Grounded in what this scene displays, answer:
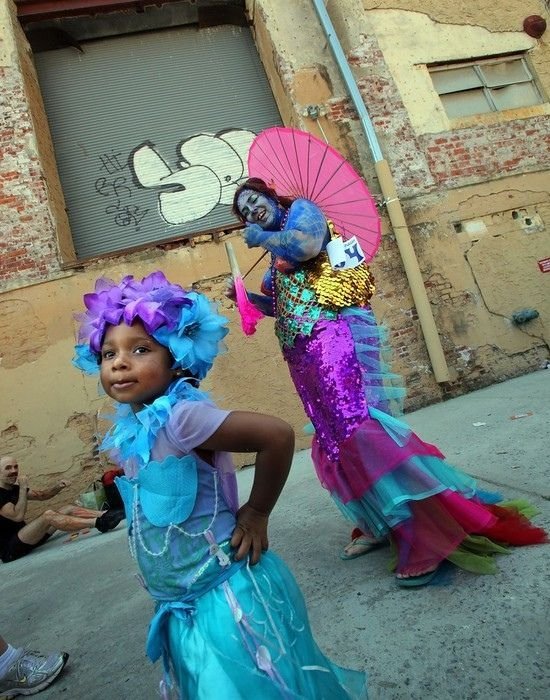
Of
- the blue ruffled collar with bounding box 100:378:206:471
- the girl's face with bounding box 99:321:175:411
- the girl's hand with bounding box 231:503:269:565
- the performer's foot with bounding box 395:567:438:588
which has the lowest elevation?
the performer's foot with bounding box 395:567:438:588

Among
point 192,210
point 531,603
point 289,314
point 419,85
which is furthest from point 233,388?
point 419,85

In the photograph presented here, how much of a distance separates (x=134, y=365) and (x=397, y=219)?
5.34m

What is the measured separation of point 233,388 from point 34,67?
16.6 ft

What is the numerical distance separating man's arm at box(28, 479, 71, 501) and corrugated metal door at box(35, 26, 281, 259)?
2.81m

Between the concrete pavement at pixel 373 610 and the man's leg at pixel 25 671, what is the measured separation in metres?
0.05

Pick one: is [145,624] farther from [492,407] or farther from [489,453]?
[492,407]

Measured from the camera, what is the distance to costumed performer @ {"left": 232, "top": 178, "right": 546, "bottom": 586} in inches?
66.3

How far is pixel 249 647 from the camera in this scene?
93 cm

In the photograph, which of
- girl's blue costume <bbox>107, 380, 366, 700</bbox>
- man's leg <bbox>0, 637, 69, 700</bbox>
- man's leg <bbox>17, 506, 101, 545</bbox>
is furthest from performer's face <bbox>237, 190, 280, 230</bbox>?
man's leg <bbox>17, 506, 101, 545</bbox>

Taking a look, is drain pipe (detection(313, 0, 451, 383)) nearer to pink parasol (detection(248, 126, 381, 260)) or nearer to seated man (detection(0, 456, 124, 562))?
pink parasol (detection(248, 126, 381, 260))

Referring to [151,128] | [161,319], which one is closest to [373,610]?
[161,319]

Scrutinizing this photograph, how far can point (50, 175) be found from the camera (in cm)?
565

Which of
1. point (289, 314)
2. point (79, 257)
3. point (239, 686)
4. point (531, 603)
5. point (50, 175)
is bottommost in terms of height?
point (531, 603)

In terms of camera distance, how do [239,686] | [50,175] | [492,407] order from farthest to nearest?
[50,175]
[492,407]
[239,686]
